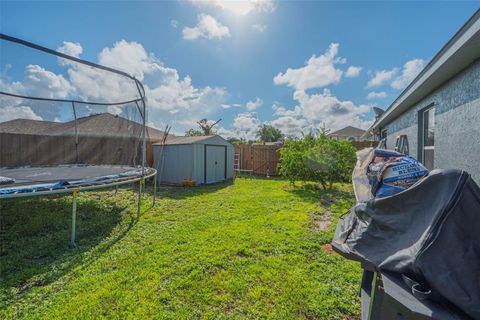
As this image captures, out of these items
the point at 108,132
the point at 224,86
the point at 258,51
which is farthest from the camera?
the point at 224,86

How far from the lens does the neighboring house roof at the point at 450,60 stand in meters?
2.14

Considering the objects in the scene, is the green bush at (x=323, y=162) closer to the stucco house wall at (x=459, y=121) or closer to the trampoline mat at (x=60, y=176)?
the stucco house wall at (x=459, y=121)

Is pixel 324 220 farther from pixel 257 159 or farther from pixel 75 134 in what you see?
pixel 257 159

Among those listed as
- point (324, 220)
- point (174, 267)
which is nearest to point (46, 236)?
point (174, 267)

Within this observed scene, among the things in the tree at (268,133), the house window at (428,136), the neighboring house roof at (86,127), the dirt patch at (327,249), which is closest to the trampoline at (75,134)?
the neighboring house roof at (86,127)

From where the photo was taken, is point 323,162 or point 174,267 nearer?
point 174,267

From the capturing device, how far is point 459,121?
2891 millimetres

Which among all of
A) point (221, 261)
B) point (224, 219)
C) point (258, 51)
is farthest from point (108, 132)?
point (258, 51)

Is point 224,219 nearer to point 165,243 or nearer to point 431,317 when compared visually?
point 165,243

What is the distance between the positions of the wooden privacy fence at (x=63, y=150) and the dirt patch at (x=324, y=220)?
5.17 meters

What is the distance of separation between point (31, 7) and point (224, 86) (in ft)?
27.2

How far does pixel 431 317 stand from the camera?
87cm

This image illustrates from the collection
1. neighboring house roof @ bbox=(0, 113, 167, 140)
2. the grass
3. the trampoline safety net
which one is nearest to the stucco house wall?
the grass

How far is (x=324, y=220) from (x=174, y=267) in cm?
326
